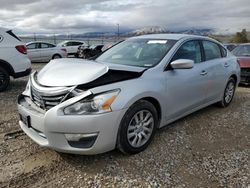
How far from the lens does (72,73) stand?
347cm

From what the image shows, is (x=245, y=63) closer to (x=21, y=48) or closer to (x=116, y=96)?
(x=21, y=48)

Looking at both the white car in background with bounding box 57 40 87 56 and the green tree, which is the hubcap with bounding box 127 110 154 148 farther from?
the green tree

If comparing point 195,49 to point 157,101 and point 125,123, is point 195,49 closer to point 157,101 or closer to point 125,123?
point 157,101

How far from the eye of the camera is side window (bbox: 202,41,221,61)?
5.18m

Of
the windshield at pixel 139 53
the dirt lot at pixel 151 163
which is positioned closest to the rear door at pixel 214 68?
the dirt lot at pixel 151 163

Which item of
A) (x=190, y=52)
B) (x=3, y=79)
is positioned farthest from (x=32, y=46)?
(x=190, y=52)

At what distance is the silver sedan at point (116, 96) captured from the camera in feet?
10.2

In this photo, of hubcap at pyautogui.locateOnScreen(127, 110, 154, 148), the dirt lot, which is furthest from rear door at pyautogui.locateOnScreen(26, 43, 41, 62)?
hubcap at pyautogui.locateOnScreen(127, 110, 154, 148)

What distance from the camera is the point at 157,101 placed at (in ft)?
12.5

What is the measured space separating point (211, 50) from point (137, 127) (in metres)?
2.67

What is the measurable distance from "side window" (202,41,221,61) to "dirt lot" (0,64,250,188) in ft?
4.59

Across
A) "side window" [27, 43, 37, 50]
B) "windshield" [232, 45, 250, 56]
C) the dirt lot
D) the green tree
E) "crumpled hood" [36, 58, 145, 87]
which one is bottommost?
the green tree

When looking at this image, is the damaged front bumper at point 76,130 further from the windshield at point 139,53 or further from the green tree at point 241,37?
the green tree at point 241,37

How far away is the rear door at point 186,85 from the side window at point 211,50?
233 millimetres
